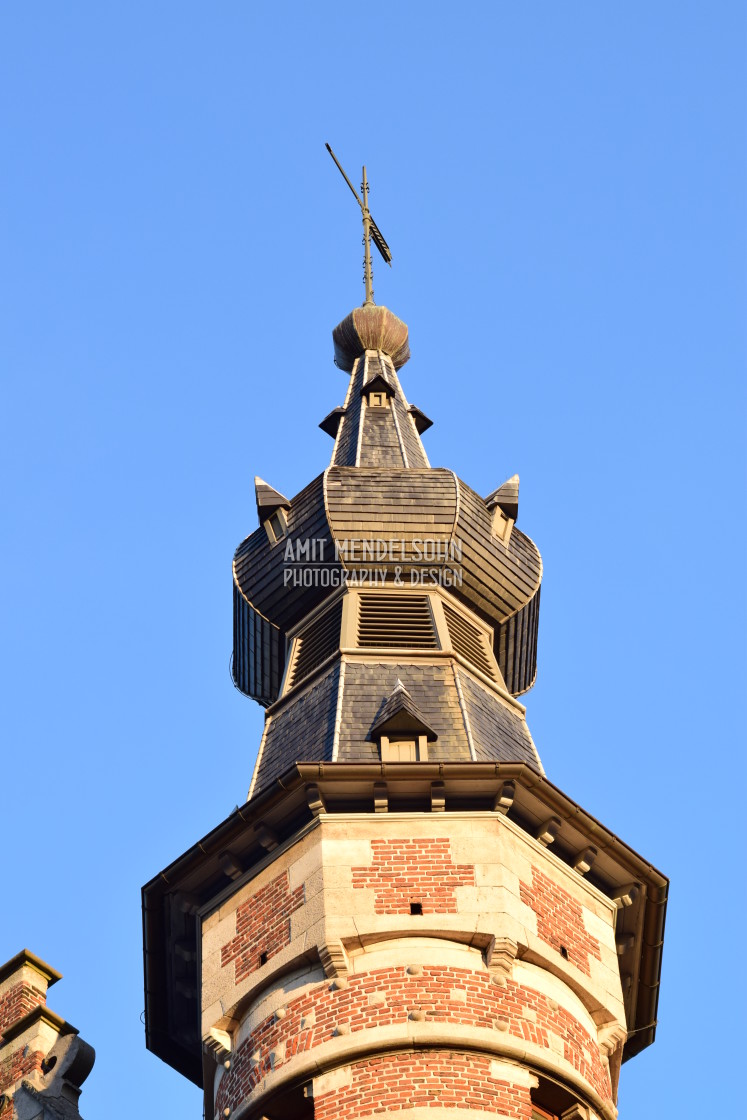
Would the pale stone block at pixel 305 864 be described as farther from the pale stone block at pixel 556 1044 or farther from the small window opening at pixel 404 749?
the pale stone block at pixel 556 1044

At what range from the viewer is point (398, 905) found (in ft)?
65.7

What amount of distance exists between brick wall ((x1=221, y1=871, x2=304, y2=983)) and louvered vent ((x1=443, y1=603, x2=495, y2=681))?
5791mm

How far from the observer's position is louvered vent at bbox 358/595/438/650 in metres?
25.7

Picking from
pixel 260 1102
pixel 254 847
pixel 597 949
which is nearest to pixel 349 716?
pixel 254 847

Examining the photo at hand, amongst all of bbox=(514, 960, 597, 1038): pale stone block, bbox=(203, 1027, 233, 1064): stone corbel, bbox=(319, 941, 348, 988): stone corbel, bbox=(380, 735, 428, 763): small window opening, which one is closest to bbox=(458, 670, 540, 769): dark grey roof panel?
bbox=(380, 735, 428, 763): small window opening

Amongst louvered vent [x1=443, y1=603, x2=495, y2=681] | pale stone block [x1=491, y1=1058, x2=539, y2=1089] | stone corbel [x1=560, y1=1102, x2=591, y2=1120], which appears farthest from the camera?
louvered vent [x1=443, y1=603, x2=495, y2=681]

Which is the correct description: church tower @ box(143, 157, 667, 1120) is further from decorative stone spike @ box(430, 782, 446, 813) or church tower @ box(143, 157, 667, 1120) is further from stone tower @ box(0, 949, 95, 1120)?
stone tower @ box(0, 949, 95, 1120)

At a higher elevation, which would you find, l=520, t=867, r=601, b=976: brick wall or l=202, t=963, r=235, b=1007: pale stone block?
l=520, t=867, r=601, b=976: brick wall

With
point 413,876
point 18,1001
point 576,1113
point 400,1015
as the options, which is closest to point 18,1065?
point 18,1001

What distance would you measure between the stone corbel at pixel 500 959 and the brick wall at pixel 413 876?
52 cm

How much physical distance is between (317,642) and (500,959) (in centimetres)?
759

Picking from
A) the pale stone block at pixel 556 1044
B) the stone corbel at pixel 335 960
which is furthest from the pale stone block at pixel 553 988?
the stone corbel at pixel 335 960

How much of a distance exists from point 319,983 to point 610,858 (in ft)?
12.6

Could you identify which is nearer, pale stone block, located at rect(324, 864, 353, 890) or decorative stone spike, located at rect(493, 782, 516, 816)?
pale stone block, located at rect(324, 864, 353, 890)
